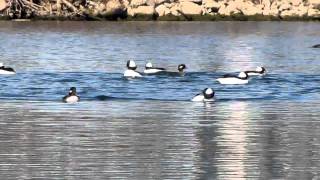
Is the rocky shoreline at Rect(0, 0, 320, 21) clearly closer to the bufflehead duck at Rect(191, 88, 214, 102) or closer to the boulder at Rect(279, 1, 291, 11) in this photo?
the boulder at Rect(279, 1, 291, 11)

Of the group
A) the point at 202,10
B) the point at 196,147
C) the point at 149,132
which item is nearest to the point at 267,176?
the point at 196,147

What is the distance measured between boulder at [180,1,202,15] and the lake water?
30.9 metres

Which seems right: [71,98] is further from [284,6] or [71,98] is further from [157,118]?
[284,6]

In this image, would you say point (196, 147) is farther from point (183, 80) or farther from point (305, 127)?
point (183, 80)

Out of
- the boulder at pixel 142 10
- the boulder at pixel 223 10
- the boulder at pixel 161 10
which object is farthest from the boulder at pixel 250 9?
the boulder at pixel 142 10

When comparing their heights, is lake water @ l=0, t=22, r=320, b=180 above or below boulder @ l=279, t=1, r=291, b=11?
above

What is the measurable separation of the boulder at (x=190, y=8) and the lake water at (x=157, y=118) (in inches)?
1217

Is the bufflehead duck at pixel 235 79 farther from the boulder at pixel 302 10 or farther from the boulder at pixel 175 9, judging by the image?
the boulder at pixel 302 10

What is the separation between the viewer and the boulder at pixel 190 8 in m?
76.2

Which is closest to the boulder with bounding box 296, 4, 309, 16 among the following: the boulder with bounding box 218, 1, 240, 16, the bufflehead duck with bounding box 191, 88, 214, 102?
the boulder with bounding box 218, 1, 240, 16

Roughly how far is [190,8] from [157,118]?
184ft

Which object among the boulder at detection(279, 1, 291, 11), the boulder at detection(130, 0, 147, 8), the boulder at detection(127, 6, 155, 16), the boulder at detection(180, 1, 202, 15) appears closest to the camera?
the boulder at detection(127, 6, 155, 16)

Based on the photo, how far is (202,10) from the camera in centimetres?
7612

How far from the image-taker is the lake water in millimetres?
14938
